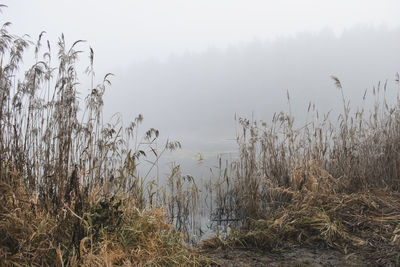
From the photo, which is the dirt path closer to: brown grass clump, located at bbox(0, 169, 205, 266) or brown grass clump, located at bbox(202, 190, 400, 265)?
brown grass clump, located at bbox(202, 190, 400, 265)

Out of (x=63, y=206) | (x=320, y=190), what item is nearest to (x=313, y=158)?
(x=320, y=190)

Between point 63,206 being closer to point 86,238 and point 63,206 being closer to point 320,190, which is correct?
point 86,238

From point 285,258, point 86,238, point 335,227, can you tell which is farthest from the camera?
point 335,227

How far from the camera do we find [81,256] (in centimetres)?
172

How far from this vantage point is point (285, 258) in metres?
2.30

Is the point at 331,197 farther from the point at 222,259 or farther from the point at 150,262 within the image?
the point at 150,262

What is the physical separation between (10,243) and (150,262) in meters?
0.98

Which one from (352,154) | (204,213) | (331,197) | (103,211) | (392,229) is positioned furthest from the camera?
(204,213)

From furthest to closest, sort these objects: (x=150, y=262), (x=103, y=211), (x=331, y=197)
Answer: (x=331, y=197) → (x=103, y=211) → (x=150, y=262)

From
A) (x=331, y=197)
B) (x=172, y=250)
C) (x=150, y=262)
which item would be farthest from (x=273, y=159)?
(x=150, y=262)

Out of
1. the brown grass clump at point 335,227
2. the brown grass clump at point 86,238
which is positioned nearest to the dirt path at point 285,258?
the brown grass clump at point 335,227

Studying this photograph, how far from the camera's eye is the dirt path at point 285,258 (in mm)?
2189

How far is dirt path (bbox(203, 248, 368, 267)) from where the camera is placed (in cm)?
219

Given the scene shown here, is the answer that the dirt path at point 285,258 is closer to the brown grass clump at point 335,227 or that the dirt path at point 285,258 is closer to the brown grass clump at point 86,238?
the brown grass clump at point 335,227
